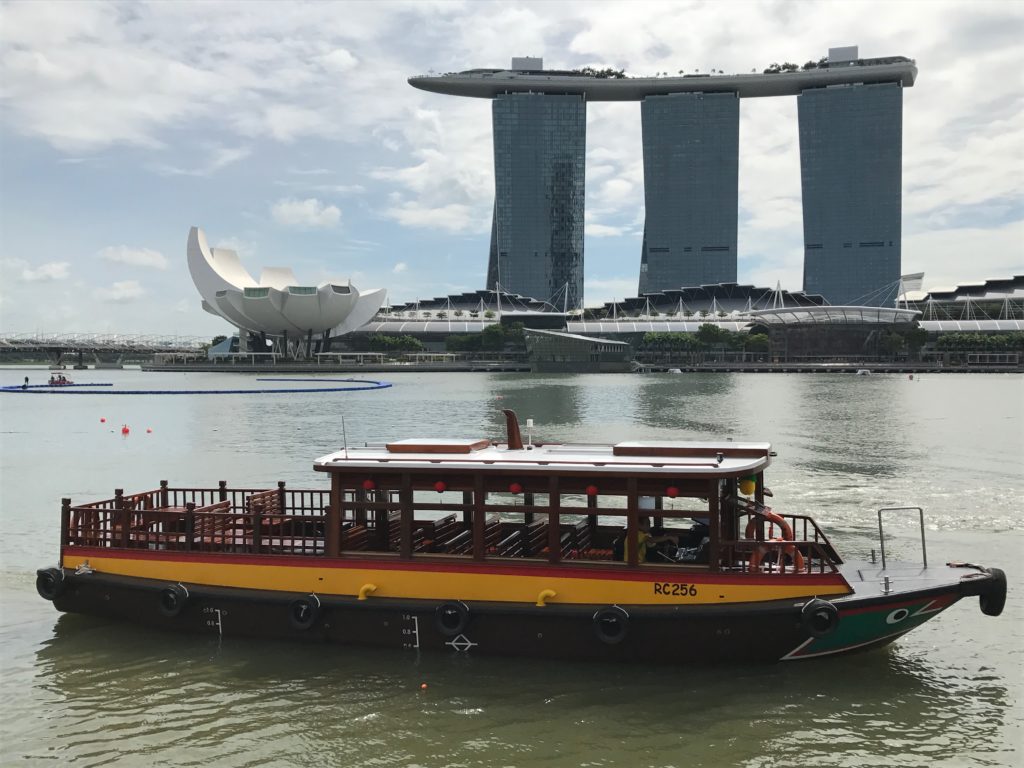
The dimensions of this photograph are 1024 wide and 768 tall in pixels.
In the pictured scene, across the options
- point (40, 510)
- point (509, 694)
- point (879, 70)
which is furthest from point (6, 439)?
point (879, 70)

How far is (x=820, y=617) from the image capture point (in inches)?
362

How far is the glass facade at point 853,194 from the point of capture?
18300 centimetres

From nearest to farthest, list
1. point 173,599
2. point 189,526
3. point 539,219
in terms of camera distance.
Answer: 1. point 173,599
2. point 189,526
3. point 539,219

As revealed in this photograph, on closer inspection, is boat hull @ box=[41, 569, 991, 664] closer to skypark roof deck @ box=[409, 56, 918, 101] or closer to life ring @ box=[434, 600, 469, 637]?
life ring @ box=[434, 600, 469, 637]

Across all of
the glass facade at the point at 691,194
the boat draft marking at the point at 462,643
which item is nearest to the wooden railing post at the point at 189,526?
the boat draft marking at the point at 462,643

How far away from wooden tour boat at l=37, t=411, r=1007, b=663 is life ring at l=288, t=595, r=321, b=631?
0.02 metres

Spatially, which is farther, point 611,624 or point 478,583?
point 478,583

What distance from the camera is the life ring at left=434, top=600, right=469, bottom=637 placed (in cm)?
980

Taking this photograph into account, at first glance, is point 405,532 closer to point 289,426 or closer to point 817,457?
point 817,457

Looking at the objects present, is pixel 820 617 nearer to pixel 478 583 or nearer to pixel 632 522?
pixel 632 522

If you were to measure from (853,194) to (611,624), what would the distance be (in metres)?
191

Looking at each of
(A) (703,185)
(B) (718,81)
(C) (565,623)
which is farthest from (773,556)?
(B) (718,81)

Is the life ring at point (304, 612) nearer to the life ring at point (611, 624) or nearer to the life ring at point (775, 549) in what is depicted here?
the life ring at point (611, 624)

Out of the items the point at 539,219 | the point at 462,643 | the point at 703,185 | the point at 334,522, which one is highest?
the point at 703,185
